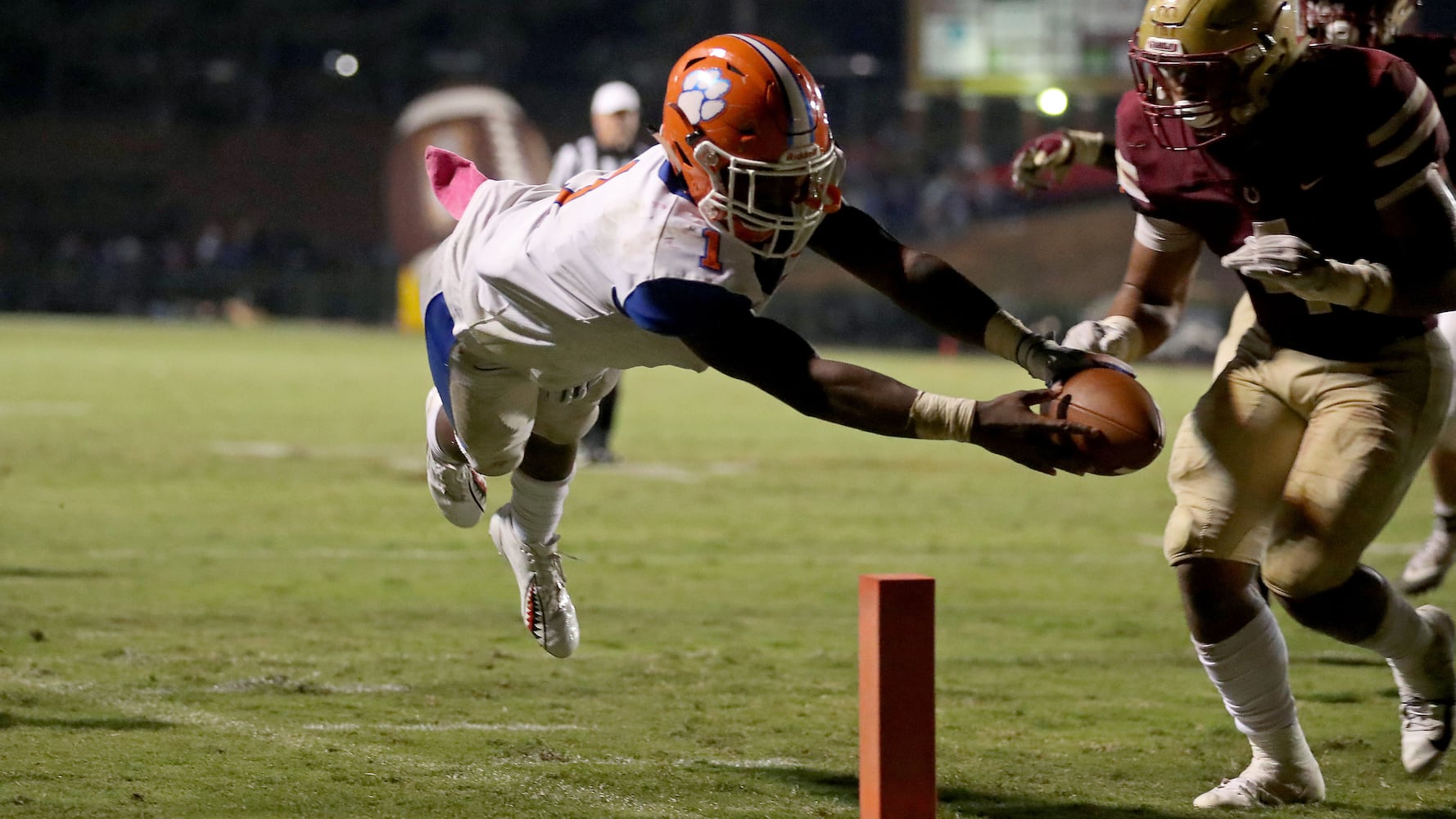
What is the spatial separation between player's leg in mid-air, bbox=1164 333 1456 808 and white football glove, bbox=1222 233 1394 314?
14.5 inches

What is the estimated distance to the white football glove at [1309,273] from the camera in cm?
379

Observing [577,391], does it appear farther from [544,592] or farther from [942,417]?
[942,417]

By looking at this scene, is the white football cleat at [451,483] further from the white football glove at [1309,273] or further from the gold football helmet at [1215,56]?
the white football glove at [1309,273]

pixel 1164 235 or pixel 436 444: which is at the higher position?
pixel 1164 235

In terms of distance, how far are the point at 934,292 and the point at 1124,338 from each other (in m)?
0.64

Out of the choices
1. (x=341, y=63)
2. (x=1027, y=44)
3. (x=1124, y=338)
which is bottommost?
(x=341, y=63)

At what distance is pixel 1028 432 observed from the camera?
350 centimetres

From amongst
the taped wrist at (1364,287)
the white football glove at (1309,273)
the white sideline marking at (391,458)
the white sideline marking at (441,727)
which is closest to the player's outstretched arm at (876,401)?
the white football glove at (1309,273)

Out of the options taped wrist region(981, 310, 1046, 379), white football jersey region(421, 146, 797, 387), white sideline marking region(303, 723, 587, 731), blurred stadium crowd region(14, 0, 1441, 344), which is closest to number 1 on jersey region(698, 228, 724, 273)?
white football jersey region(421, 146, 797, 387)

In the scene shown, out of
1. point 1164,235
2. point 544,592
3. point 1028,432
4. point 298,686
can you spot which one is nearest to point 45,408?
point 298,686

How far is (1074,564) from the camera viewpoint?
8195 mm

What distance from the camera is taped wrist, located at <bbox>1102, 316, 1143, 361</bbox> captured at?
14.7 ft

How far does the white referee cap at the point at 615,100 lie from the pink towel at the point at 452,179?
4887mm

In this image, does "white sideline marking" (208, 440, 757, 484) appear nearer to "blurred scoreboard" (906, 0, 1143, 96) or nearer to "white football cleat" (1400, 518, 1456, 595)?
"white football cleat" (1400, 518, 1456, 595)
